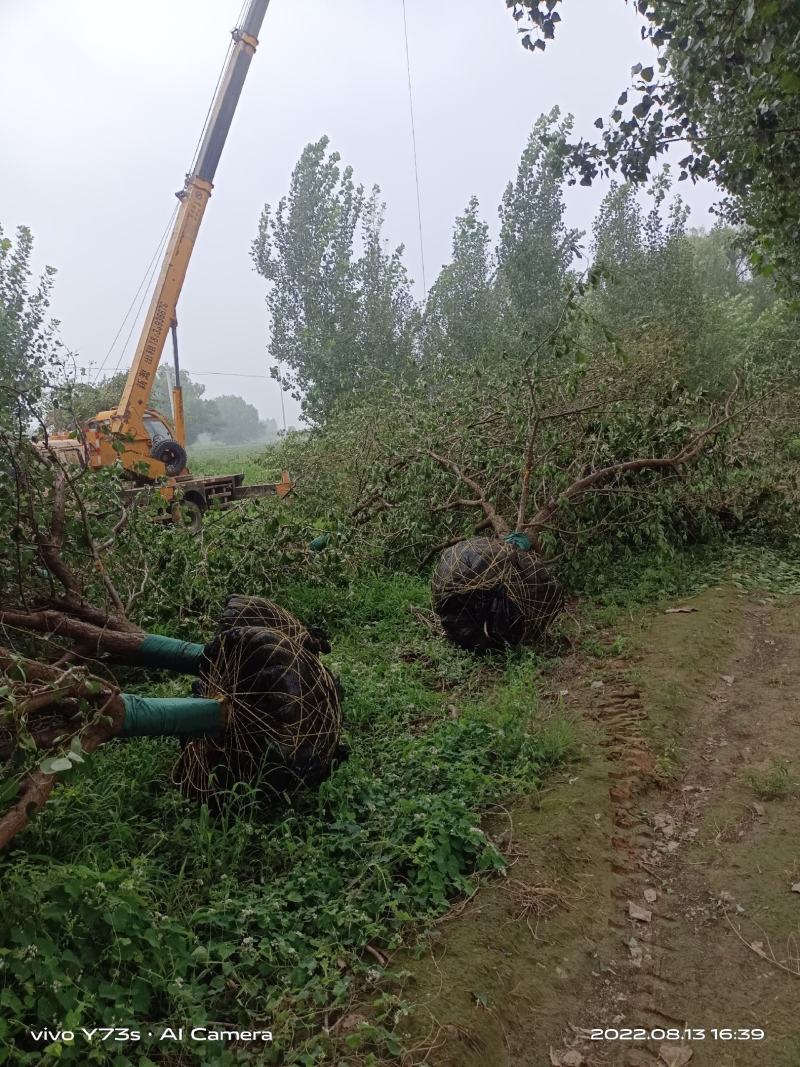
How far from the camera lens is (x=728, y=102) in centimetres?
580

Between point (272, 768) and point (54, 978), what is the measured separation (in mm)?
1382

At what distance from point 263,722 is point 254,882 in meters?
0.72

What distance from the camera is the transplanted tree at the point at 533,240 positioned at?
779 inches

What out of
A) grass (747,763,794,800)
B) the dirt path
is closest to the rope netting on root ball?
the dirt path

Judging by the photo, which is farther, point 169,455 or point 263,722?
point 169,455

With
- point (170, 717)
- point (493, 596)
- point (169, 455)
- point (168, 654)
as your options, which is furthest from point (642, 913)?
point (169, 455)

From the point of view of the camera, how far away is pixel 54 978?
237 centimetres

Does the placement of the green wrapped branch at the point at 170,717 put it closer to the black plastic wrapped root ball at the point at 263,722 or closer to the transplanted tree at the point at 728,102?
the black plastic wrapped root ball at the point at 263,722

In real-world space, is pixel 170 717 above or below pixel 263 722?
above

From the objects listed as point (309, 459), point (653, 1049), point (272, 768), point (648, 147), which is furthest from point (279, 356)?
point (653, 1049)

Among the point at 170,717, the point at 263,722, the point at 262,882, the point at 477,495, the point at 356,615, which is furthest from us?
the point at 477,495

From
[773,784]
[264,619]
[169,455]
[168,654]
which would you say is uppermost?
[169,455]

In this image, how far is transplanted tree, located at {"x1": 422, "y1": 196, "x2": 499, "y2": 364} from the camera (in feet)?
64.1

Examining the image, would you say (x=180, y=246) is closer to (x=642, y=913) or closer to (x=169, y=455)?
(x=169, y=455)
